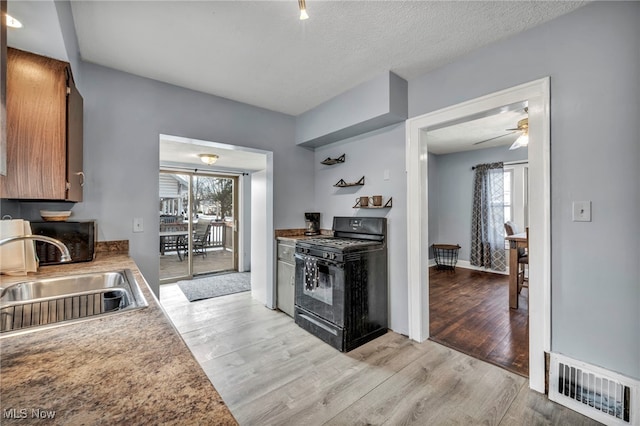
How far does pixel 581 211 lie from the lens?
67.2 inches

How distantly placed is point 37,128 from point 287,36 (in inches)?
64.5

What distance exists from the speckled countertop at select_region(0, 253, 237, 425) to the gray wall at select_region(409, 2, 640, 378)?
220 cm

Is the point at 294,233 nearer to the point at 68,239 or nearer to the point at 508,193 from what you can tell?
the point at 68,239

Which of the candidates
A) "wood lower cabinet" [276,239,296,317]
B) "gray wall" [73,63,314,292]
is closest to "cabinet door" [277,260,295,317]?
"wood lower cabinet" [276,239,296,317]

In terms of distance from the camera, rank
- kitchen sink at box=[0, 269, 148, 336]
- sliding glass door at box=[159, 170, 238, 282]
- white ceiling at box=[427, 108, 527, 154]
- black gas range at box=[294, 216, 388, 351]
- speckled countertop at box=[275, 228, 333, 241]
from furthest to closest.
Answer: sliding glass door at box=[159, 170, 238, 282]
white ceiling at box=[427, 108, 527, 154]
speckled countertop at box=[275, 228, 333, 241]
black gas range at box=[294, 216, 388, 351]
kitchen sink at box=[0, 269, 148, 336]

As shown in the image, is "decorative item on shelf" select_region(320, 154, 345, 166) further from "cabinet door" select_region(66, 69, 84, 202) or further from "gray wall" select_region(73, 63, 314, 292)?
"cabinet door" select_region(66, 69, 84, 202)

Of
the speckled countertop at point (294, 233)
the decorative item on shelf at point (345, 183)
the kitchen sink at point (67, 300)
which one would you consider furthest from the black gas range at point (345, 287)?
the kitchen sink at point (67, 300)

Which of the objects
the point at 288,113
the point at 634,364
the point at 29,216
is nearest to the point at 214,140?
the point at 288,113

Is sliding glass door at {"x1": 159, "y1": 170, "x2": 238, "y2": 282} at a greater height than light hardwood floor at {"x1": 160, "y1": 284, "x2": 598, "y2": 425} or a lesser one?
greater

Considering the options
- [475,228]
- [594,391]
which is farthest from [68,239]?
[475,228]

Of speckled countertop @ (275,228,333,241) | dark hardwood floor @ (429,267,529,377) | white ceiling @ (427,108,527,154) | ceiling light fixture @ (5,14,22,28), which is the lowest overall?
dark hardwood floor @ (429,267,529,377)

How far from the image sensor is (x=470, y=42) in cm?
208

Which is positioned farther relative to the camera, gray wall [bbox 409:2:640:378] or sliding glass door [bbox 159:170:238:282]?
sliding glass door [bbox 159:170:238:282]

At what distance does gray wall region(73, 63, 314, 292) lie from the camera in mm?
2312
